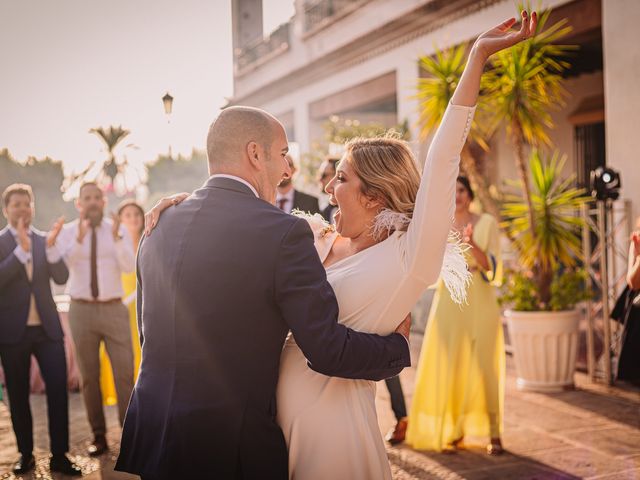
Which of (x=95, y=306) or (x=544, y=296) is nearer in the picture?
(x=95, y=306)

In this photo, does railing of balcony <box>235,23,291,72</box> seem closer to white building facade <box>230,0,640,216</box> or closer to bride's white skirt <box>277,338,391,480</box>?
white building facade <box>230,0,640,216</box>

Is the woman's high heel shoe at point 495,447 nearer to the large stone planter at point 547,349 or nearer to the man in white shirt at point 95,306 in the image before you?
the large stone planter at point 547,349

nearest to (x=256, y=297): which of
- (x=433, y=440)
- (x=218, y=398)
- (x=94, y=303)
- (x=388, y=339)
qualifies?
(x=218, y=398)

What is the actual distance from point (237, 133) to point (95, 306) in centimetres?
437

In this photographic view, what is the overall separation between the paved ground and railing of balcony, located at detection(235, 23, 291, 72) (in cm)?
1699

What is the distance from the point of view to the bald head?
226 cm

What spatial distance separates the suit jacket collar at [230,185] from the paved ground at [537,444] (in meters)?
3.32

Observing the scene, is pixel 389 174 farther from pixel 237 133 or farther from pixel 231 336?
pixel 231 336

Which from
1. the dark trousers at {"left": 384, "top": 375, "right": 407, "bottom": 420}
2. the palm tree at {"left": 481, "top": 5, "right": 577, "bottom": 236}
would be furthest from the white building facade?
the dark trousers at {"left": 384, "top": 375, "right": 407, "bottom": 420}

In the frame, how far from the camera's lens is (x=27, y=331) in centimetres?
572

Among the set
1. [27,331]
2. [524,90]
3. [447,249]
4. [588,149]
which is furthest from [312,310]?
[588,149]

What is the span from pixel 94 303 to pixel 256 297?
178 inches

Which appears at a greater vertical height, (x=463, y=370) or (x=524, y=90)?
(x=524, y=90)

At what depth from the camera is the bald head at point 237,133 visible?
2.26m
